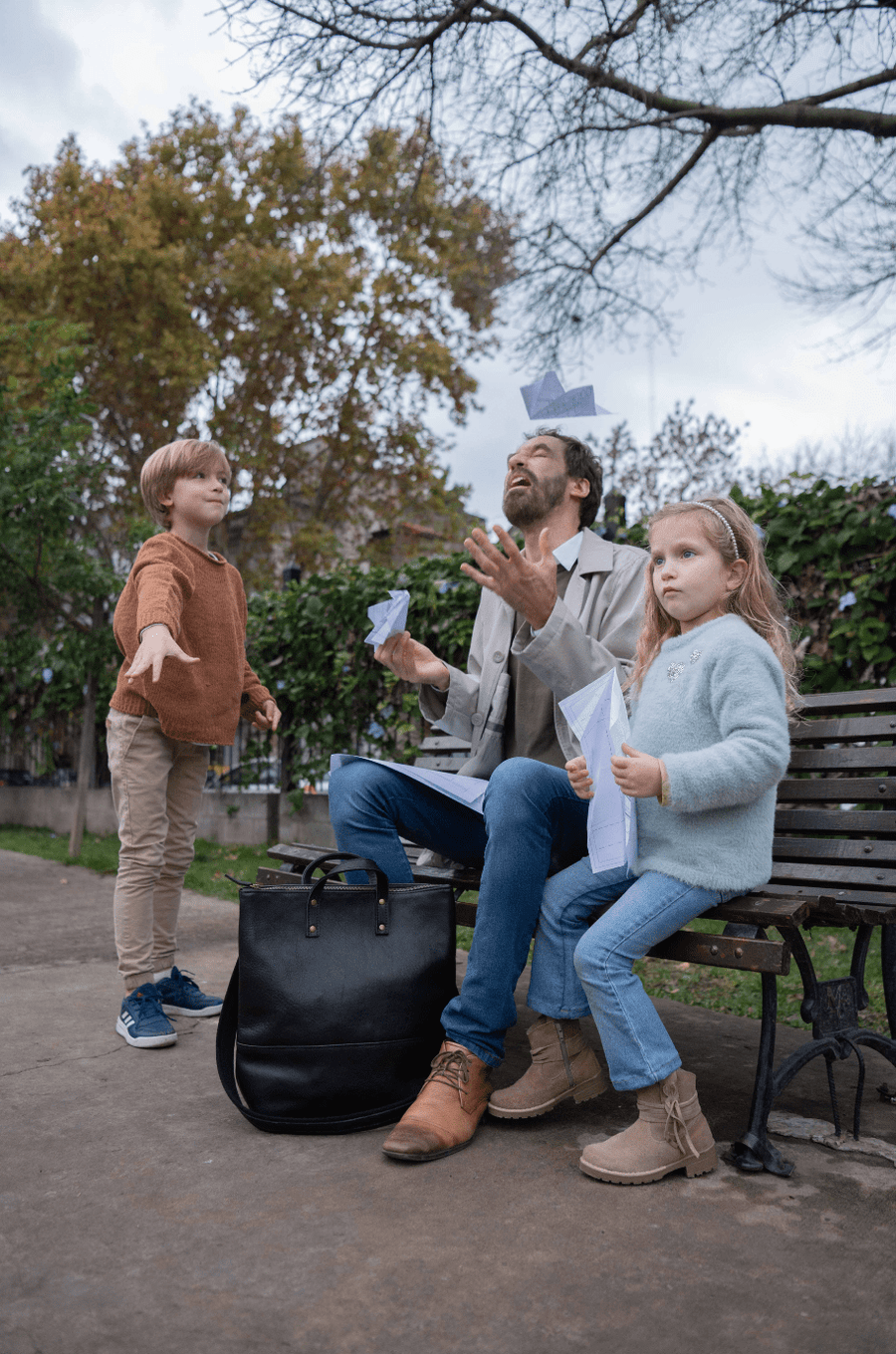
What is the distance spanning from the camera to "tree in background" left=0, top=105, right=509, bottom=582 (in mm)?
15266

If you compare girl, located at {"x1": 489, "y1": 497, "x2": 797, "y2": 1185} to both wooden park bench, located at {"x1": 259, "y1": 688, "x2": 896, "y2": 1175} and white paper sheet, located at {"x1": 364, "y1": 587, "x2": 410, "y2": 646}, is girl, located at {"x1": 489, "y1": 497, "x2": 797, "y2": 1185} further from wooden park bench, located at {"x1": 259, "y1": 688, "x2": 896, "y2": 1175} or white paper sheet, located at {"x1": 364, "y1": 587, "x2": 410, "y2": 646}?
white paper sheet, located at {"x1": 364, "y1": 587, "x2": 410, "y2": 646}

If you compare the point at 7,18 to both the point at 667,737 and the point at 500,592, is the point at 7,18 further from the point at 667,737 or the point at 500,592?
the point at 667,737

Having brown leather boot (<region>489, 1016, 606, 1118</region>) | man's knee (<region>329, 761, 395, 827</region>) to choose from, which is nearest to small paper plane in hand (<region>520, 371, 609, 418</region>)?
man's knee (<region>329, 761, 395, 827</region>)

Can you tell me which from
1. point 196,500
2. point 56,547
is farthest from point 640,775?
point 56,547

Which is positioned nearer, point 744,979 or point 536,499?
point 536,499

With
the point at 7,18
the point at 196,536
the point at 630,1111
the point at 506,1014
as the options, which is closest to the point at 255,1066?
the point at 506,1014

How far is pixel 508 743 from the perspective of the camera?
3.21 metres

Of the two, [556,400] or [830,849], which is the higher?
[556,400]

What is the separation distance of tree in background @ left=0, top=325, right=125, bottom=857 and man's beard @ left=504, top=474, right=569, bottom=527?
15.8 ft

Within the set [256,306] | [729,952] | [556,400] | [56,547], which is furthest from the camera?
[256,306]

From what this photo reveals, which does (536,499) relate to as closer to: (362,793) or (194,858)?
(362,793)

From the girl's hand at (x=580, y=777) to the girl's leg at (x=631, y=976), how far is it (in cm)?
25

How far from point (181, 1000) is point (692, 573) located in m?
2.28

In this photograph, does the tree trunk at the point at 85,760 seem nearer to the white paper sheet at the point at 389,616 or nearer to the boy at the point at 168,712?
the boy at the point at 168,712
